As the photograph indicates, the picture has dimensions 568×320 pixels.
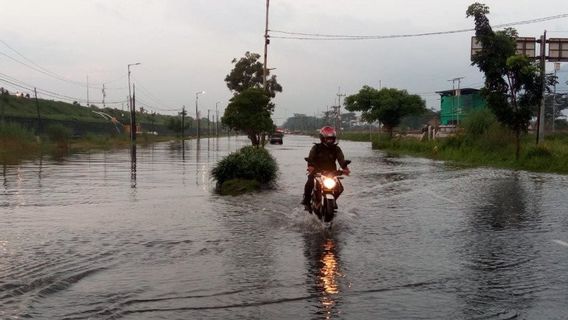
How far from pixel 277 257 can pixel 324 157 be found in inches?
130

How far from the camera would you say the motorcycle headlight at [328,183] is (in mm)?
9453

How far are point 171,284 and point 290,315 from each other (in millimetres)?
1568

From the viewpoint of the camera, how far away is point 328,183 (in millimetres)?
9492

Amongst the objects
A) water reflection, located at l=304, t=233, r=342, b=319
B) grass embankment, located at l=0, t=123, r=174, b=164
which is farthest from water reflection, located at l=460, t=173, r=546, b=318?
grass embankment, located at l=0, t=123, r=174, b=164

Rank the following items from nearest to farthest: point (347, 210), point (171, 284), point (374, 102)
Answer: point (171, 284) < point (347, 210) < point (374, 102)

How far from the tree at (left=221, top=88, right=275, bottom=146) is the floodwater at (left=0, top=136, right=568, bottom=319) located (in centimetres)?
1205

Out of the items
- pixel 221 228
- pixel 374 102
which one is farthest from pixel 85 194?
pixel 374 102

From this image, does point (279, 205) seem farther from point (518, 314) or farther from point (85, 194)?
point (518, 314)

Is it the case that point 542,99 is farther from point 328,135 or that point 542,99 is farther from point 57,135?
point 57,135

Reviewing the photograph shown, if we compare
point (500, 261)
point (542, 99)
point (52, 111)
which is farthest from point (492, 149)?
point (52, 111)

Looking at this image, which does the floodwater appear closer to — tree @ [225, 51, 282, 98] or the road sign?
the road sign

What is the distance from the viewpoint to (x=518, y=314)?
16.2 ft

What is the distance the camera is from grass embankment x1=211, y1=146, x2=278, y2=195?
49.9 ft

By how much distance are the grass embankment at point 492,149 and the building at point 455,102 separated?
29386mm
